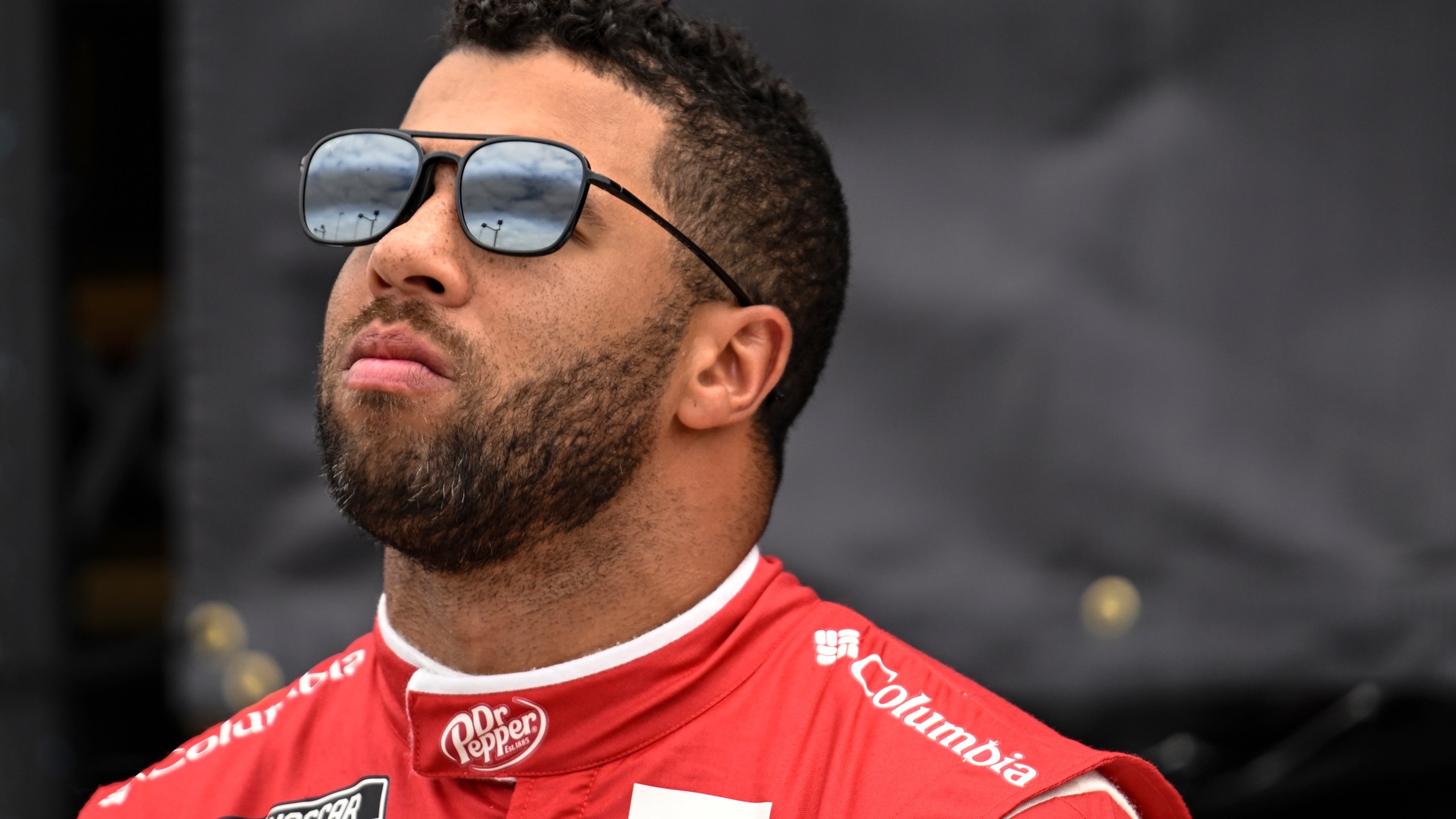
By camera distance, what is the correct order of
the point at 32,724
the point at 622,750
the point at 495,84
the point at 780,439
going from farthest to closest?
1. the point at 32,724
2. the point at 780,439
3. the point at 495,84
4. the point at 622,750

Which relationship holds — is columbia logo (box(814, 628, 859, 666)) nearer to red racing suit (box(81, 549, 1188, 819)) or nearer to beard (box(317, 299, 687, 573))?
red racing suit (box(81, 549, 1188, 819))

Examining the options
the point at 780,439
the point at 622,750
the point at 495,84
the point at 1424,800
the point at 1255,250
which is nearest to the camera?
the point at 622,750

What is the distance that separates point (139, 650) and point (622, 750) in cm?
260

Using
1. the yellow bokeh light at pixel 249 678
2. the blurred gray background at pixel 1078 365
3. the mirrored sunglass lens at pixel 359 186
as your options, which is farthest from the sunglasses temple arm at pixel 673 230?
the yellow bokeh light at pixel 249 678

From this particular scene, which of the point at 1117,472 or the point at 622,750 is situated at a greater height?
the point at 1117,472

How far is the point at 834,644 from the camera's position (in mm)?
1994

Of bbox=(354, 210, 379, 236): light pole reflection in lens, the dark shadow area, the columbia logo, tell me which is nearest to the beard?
bbox=(354, 210, 379, 236): light pole reflection in lens

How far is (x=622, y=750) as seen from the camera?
188 centimetres

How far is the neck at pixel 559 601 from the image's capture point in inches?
76.4

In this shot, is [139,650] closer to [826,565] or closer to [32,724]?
[32,724]

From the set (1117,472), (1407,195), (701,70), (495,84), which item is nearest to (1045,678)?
(1117,472)

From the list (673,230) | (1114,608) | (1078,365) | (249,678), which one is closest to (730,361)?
(673,230)

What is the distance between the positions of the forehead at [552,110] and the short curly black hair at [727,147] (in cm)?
3

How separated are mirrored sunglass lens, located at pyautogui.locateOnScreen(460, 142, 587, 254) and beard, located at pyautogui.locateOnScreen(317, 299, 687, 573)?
5.3 inches
